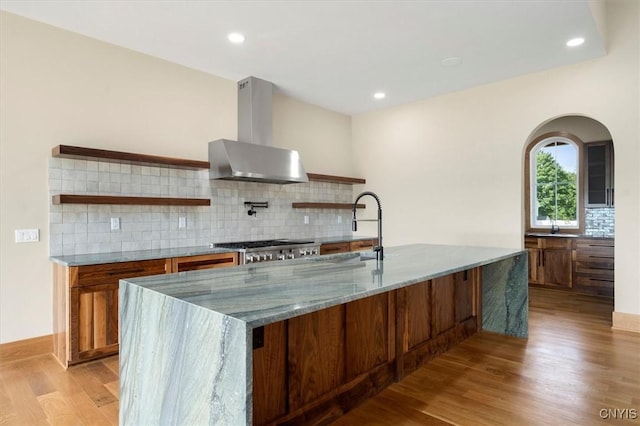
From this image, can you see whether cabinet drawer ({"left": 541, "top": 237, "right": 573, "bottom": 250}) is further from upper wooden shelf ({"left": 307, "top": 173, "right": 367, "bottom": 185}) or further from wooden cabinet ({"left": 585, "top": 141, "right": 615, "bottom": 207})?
upper wooden shelf ({"left": 307, "top": 173, "right": 367, "bottom": 185})

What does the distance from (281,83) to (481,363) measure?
3.70 metres

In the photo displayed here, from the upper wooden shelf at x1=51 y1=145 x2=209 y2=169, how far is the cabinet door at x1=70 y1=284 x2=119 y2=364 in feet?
3.75

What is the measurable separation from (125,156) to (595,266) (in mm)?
6087

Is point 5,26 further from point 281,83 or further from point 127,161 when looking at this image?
point 281,83

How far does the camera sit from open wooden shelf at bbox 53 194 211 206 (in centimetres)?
304

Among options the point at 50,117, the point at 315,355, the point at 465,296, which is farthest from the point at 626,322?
the point at 50,117

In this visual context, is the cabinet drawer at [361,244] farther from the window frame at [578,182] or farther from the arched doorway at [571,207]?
the window frame at [578,182]

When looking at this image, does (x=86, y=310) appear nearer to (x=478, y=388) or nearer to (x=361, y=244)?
(x=478, y=388)

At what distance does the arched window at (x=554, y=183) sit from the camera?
19.1 ft

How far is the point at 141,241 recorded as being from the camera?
144 inches

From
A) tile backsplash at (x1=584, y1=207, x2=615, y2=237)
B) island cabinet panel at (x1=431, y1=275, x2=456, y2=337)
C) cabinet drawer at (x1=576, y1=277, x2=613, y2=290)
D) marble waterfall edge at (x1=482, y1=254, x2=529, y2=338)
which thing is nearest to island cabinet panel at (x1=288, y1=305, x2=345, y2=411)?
island cabinet panel at (x1=431, y1=275, x2=456, y2=337)

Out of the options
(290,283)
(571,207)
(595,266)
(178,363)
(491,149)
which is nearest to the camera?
(178,363)

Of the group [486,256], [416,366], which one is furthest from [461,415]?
[486,256]

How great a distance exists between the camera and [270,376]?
5.81ft
